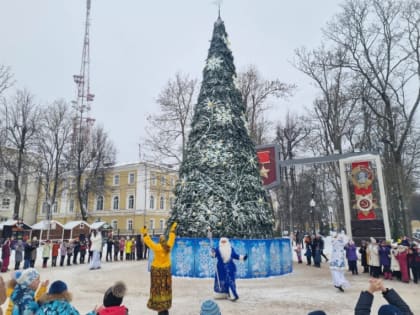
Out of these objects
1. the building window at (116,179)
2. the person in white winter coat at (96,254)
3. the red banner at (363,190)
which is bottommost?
the person in white winter coat at (96,254)

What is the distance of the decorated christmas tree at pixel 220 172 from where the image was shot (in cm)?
1227

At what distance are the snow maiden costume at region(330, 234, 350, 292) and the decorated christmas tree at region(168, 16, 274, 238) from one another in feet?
11.3

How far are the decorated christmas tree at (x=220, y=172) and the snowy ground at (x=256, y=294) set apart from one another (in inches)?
86.0

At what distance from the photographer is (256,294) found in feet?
28.0

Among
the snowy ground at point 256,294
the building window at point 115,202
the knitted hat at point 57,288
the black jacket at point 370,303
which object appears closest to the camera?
the black jacket at point 370,303

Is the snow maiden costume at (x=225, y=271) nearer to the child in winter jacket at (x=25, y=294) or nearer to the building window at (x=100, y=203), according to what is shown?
the child in winter jacket at (x=25, y=294)

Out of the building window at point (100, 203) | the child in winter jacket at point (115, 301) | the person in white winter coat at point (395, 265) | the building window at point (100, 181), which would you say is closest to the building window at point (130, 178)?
the building window at point (100, 203)

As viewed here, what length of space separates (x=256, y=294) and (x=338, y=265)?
267 cm

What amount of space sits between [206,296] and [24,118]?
29.0m

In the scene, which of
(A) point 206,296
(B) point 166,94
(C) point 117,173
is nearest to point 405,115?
(B) point 166,94

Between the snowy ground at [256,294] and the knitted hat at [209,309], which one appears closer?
the knitted hat at [209,309]

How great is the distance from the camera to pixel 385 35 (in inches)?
766

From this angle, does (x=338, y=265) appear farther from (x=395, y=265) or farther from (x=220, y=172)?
(x=220, y=172)

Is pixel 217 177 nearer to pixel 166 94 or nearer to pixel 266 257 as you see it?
pixel 266 257
